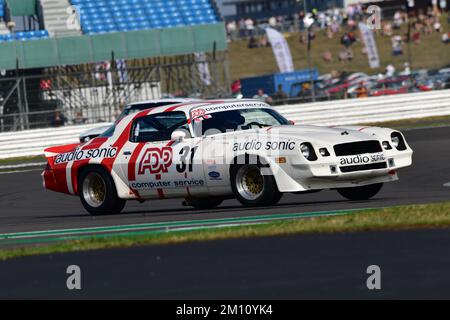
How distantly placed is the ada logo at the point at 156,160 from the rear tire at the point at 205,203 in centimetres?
69

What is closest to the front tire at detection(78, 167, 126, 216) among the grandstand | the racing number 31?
the racing number 31

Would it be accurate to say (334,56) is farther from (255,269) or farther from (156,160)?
(255,269)

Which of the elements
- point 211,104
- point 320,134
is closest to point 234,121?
point 211,104

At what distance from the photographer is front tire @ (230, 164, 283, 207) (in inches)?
467

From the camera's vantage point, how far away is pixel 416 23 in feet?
201

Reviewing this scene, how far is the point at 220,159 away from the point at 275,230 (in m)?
3.03

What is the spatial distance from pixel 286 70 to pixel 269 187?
37.5 meters

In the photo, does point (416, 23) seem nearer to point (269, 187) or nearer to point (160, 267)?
point (269, 187)

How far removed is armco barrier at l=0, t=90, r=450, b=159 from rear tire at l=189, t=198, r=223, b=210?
59.8ft

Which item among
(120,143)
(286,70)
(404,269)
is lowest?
(404,269)

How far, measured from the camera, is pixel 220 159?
40.0 feet

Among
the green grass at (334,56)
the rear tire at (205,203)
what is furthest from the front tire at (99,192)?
the green grass at (334,56)

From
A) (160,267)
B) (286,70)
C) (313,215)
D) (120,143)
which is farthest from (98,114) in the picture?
(160,267)

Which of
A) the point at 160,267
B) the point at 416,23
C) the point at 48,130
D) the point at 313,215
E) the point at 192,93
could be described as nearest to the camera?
the point at 160,267
